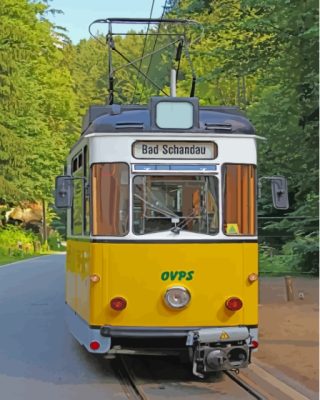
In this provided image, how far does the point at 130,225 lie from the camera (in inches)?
336

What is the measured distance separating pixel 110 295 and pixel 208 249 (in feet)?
3.92

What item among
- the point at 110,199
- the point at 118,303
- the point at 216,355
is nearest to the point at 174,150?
the point at 110,199

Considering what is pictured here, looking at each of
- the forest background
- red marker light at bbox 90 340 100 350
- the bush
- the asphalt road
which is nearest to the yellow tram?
red marker light at bbox 90 340 100 350

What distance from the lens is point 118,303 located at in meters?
8.41

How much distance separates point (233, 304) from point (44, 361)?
3.29 metres

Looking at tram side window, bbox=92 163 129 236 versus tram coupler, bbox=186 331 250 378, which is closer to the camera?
tram coupler, bbox=186 331 250 378

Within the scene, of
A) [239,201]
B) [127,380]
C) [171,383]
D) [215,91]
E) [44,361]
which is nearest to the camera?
[239,201]

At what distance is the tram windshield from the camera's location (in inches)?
337

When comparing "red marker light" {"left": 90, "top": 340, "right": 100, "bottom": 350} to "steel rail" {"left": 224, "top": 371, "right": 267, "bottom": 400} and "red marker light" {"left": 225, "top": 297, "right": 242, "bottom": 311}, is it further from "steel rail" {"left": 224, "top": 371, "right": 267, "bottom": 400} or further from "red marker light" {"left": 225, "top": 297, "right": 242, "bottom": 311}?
"steel rail" {"left": 224, "top": 371, "right": 267, "bottom": 400}

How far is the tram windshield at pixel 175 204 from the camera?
8562 mm

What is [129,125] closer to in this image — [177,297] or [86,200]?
[86,200]

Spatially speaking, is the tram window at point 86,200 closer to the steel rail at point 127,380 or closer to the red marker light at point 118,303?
the red marker light at point 118,303

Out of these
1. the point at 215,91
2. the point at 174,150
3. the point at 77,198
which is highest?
the point at 215,91

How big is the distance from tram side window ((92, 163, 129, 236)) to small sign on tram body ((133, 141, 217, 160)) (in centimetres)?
26
